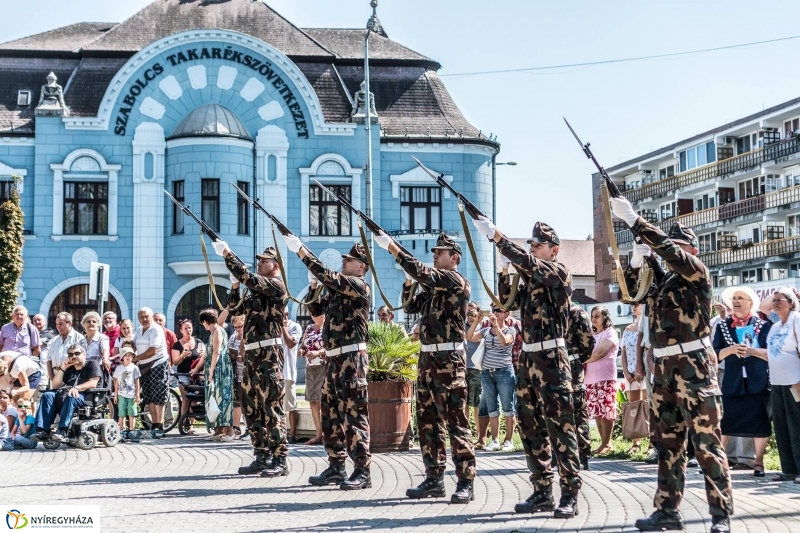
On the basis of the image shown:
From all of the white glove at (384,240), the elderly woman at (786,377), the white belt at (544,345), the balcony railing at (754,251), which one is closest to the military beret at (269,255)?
the white glove at (384,240)

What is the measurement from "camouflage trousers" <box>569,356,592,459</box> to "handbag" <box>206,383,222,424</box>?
6.28m

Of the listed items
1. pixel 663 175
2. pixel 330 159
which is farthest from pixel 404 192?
pixel 663 175

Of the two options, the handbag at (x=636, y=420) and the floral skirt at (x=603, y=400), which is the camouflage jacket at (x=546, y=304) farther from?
the floral skirt at (x=603, y=400)

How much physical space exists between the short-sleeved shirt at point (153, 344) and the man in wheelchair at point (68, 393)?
1.06 meters

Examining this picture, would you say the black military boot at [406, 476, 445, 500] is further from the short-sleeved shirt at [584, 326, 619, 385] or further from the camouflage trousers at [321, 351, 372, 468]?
the short-sleeved shirt at [584, 326, 619, 385]

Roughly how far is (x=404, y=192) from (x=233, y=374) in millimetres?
20509

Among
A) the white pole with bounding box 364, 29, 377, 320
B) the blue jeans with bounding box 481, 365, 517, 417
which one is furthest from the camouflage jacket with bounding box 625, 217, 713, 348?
the white pole with bounding box 364, 29, 377, 320

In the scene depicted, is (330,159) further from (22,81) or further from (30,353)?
(30,353)

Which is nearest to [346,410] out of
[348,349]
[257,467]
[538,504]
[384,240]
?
[348,349]

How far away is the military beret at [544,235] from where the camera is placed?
30.5 feet

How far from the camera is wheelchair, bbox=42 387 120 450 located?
15.7m

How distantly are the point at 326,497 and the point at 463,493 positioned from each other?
1297 mm

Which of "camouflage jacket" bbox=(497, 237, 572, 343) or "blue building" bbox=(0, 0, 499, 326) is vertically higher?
"blue building" bbox=(0, 0, 499, 326)

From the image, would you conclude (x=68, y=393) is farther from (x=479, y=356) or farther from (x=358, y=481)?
(x=358, y=481)
